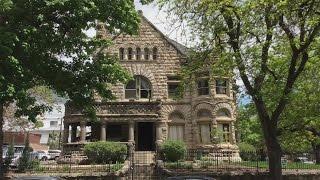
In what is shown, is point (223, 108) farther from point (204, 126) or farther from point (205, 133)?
point (205, 133)

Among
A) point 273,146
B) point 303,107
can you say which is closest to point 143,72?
point 303,107

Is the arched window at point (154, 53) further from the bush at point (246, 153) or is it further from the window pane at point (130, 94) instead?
the bush at point (246, 153)

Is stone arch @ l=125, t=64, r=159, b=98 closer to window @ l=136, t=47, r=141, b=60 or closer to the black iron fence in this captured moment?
window @ l=136, t=47, r=141, b=60

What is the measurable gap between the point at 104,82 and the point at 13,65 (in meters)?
5.05

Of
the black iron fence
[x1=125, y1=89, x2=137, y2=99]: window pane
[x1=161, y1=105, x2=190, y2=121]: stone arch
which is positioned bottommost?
the black iron fence

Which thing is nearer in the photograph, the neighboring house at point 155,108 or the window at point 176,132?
the neighboring house at point 155,108

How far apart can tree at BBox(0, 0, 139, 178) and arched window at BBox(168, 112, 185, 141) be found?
20551mm

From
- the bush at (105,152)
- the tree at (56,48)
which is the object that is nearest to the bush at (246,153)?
the bush at (105,152)

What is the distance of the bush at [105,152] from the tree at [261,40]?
12.8 metres

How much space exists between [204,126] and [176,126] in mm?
2659

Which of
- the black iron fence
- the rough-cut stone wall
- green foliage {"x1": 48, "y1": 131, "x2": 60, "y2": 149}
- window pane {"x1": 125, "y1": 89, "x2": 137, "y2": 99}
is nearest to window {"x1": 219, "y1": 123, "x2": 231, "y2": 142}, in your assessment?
the rough-cut stone wall

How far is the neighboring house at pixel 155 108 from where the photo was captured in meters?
39.9

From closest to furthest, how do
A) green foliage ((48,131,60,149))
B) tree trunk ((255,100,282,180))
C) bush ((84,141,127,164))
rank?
tree trunk ((255,100,282,180))
bush ((84,141,127,164))
green foliage ((48,131,60,149))

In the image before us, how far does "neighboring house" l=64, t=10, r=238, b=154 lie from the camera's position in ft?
131
